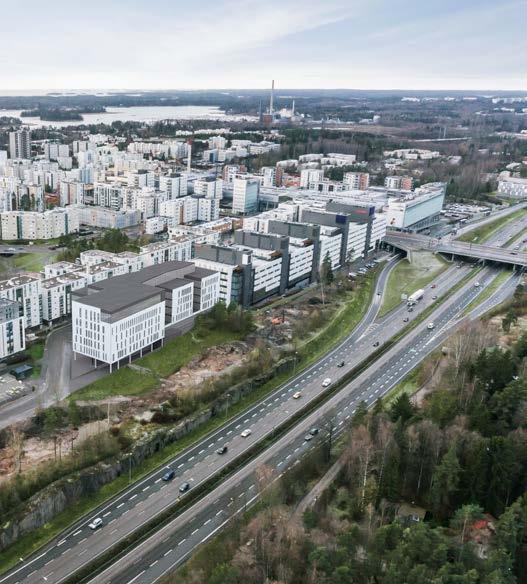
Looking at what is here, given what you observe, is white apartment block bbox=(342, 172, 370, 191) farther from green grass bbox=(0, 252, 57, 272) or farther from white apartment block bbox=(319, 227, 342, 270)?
green grass bbox=(0, 252, 57, 272)

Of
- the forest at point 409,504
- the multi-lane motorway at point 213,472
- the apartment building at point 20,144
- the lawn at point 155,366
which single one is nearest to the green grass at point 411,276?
the multi-lane motorway at point 213,472

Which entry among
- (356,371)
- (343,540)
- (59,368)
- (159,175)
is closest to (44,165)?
(159,175)

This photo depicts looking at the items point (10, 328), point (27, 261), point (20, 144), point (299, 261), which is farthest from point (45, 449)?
point (20, 144)

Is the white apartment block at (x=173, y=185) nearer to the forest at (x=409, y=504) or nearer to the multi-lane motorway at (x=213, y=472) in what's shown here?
the multi-lane motorway at (x=213, y=472)

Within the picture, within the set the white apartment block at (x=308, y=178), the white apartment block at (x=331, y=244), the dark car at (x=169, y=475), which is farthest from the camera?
the white apartment block at (x=308, y=178)

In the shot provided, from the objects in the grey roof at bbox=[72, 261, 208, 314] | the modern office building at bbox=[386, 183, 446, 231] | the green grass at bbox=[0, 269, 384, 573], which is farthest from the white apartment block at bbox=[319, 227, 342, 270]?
the modern office building at bbox=[386, 183, 446, 231]

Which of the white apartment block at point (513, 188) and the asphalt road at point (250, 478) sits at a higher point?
the white apartment block at point (513, 188)
